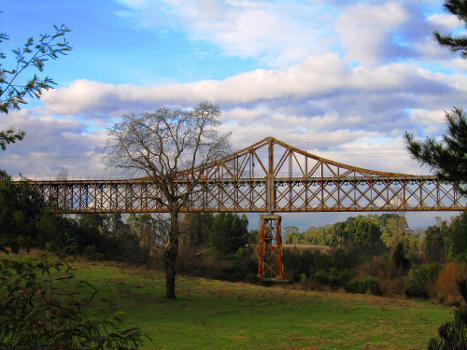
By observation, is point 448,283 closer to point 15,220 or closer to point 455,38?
point 455,38

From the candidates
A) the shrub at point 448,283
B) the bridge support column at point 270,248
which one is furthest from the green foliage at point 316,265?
the shrub at point 448,283

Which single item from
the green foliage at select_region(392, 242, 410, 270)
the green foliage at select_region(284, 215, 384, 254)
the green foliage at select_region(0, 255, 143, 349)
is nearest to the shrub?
the green foliage at select_region(392, 242, 410, 270)

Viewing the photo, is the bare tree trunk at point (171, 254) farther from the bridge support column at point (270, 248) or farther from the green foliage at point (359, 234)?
the green foliage at point (359, 234)

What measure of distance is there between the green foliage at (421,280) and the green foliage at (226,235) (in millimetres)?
29015

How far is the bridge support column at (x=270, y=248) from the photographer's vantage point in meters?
47.1

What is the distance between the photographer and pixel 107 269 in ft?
124

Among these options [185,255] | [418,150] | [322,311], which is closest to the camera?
[418,150]

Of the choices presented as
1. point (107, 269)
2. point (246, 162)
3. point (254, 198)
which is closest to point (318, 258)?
point (254, 198)

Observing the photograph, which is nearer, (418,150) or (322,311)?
(418,150)

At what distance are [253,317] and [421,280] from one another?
72.6 feet

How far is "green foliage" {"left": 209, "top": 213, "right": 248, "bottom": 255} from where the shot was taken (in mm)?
65938

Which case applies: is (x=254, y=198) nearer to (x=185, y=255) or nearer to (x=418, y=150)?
(x=185, y=255)

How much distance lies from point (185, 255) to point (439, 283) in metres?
20.3

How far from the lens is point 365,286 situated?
135ft
